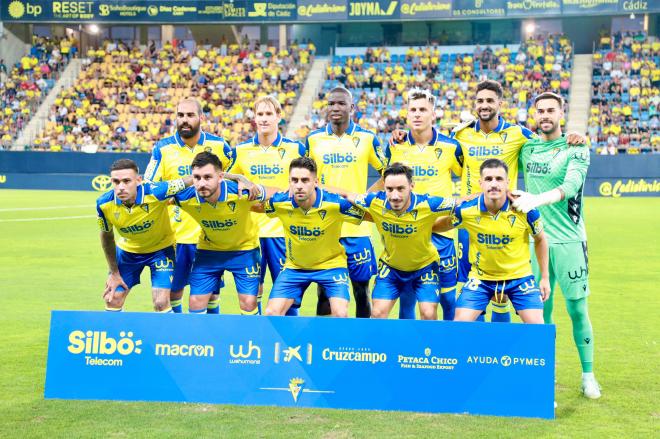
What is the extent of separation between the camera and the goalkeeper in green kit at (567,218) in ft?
22.3

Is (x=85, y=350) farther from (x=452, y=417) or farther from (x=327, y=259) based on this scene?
(x=452, y=417)

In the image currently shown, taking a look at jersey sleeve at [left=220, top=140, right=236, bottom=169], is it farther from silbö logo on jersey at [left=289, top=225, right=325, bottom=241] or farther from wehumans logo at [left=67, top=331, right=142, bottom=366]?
wehumans logo at [left=67, top=331, right=142, bottom=366]

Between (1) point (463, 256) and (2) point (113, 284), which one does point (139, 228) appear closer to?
(2) point (113, 284)

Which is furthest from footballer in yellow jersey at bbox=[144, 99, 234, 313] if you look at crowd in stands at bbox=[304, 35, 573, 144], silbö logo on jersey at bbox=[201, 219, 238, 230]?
crowd in stands at bbox=[304, 35, 573, 144]

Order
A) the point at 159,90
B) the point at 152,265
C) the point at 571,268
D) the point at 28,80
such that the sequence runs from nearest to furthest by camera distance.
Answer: the point at 571,268
the point at 152,265
the point at 159,90
the point at 28,80

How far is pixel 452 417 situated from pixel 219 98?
36.0m

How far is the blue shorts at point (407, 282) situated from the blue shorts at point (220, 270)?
1222 millimetres

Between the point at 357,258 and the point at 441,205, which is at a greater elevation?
the point at 441,205

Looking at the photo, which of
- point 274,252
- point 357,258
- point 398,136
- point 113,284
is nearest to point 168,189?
point 113,284

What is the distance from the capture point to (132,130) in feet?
128

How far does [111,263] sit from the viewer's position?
7805mm

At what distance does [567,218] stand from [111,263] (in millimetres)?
4120

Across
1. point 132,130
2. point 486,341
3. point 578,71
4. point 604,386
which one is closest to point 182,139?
point 486,341

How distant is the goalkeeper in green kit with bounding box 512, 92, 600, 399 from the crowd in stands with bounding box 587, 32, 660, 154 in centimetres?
2695
